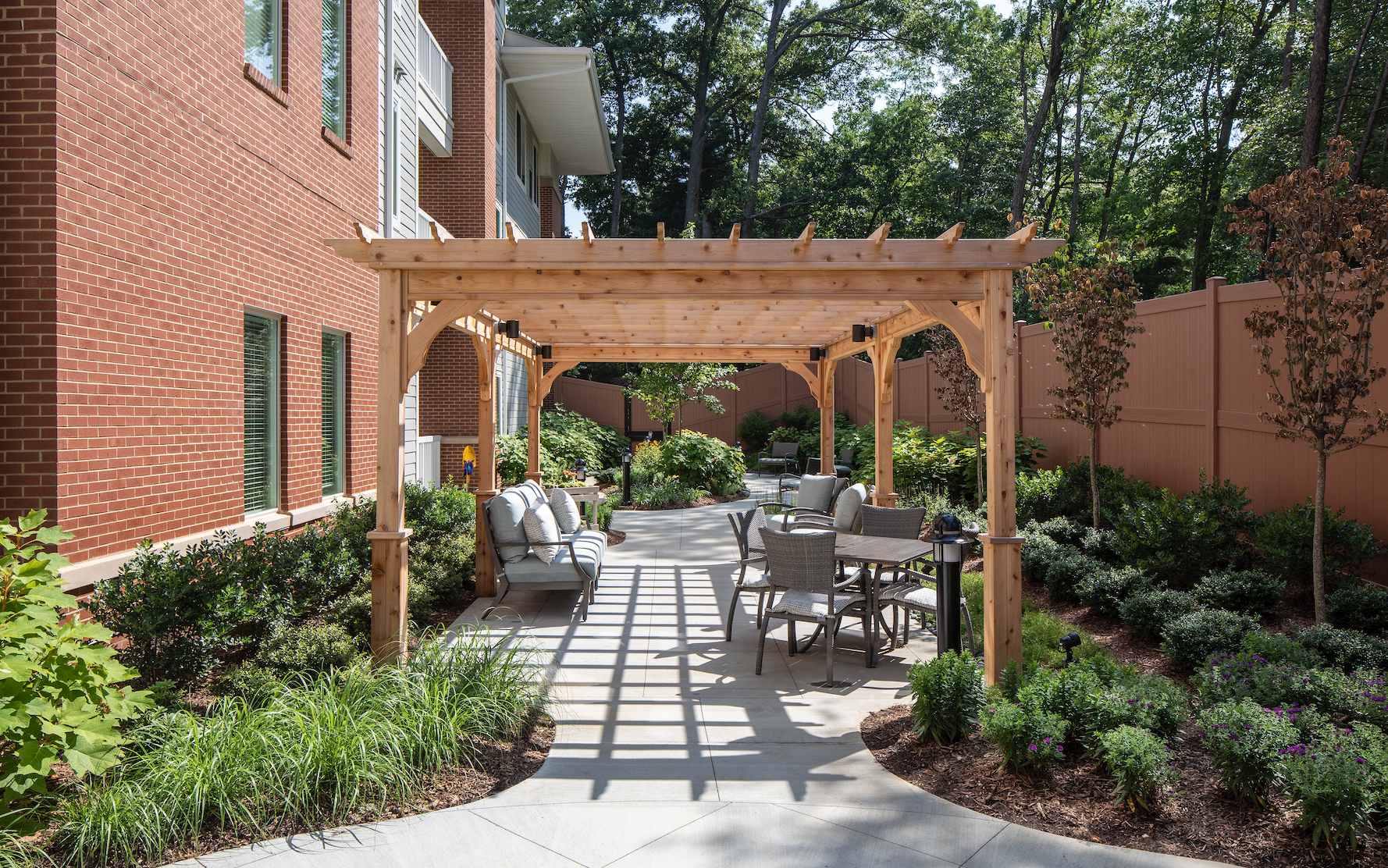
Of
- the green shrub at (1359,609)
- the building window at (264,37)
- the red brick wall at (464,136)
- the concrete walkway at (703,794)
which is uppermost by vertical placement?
the red brick wall at (464,136)

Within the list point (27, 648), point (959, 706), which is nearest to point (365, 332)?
point (27, 648)

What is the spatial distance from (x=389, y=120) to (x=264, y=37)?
3.14m

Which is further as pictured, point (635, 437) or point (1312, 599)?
point (635, 437)

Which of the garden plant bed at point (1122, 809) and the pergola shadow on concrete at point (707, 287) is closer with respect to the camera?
the garden plant bed at point (1122, 809)

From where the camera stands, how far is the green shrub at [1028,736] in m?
4.02

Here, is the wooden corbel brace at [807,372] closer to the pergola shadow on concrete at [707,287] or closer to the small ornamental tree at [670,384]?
the small ornamental tree at [670,384]

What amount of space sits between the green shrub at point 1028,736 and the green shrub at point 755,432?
68.3 ft

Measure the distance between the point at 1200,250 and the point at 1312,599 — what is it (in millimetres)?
18709

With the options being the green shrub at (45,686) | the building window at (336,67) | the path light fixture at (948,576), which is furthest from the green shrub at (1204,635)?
the building window at (336,67)

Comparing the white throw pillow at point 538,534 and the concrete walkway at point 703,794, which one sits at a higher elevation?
the white throw pillow at point 538,534

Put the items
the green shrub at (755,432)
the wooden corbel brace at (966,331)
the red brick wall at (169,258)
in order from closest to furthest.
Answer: the red brick wall at (169,258)
the wooden corbel brace at (966,331)
the green shrub at (755,432)

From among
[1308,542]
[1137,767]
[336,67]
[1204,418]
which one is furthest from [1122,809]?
[336,67]

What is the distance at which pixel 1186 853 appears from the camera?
3.51 metres

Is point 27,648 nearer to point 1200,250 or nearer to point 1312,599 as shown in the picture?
point 1312,599
